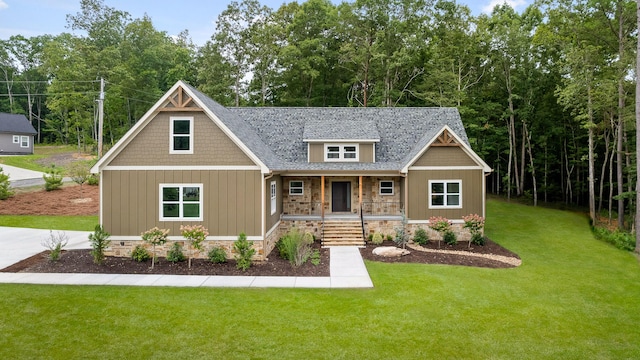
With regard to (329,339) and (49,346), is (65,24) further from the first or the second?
(329,339)

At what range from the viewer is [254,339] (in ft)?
21.7

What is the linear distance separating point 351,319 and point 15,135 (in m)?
45.8

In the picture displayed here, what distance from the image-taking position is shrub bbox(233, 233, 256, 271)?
36.9ft

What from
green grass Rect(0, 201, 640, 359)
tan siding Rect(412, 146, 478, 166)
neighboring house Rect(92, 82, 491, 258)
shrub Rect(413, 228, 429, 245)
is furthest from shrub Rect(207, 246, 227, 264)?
tan siding Rect(412, 146, 478, 166)

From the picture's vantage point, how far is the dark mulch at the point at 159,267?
35.8 feet

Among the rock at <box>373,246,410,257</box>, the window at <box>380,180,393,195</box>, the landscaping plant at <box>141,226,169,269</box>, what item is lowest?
the rock at <box>373,246,410,257</box>

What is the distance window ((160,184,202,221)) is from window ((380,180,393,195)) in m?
8.98

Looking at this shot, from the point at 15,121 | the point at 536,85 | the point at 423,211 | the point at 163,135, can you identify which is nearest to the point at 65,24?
the point at 15,121

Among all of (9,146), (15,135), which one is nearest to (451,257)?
(9,146)

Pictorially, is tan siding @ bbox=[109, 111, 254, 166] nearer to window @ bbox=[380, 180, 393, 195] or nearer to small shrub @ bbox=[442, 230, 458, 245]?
window @ bbox=[380, 180, 393, 195]

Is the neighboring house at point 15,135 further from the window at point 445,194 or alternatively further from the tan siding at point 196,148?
the window at point 445,194

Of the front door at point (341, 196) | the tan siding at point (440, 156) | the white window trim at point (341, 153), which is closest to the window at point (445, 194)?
the tan siding at point (440, 156)

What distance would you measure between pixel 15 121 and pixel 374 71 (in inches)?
1543

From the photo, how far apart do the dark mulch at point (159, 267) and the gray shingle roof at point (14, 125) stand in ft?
113
